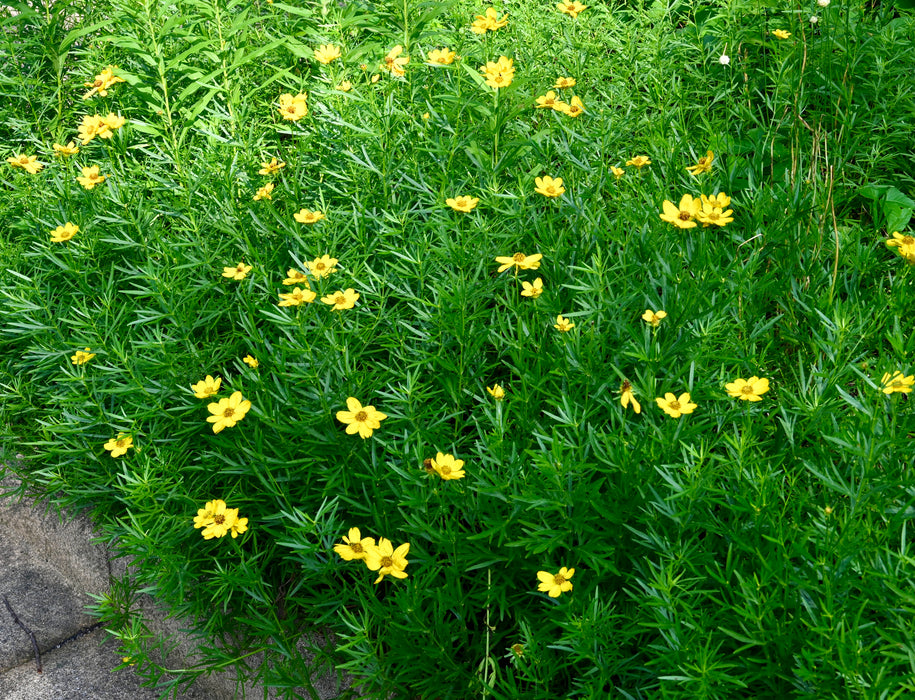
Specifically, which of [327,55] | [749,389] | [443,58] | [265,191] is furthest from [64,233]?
[749,389]

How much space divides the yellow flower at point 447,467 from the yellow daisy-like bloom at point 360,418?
165 millimetres

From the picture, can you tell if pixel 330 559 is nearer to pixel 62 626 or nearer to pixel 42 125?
pixel 62 626

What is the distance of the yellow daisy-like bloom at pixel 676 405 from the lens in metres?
1.69

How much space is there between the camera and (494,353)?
2.45 metres

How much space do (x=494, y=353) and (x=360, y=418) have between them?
0.67 meters

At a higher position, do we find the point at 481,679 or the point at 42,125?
the point at 42,125

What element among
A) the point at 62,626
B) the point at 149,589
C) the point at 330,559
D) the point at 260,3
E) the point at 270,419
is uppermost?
the point at 260,3

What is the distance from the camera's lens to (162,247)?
2.51 meters

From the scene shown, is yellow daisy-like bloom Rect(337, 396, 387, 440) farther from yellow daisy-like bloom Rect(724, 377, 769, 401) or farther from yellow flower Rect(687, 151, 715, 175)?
yellow flower Rect(687, 151, 715, 175)

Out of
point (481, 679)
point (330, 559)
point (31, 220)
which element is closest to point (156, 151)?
point (31, 220)

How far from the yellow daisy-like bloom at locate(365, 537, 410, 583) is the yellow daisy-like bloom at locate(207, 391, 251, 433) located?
474mm

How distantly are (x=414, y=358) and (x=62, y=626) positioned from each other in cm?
135

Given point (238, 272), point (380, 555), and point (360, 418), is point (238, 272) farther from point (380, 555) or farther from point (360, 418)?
point (380, 555)

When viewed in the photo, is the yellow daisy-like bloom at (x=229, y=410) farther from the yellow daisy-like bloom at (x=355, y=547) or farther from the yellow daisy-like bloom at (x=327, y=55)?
the yellow daisy-like bloom at (x=327, y=55)
